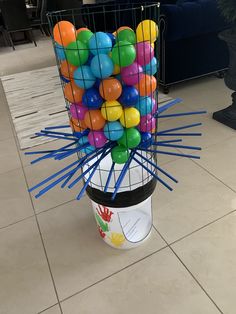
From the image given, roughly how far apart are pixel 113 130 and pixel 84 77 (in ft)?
0.60

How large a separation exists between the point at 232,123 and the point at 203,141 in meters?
0.28

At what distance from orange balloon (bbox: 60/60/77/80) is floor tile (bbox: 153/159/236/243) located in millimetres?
763

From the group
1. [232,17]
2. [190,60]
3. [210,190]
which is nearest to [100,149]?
[210,190]

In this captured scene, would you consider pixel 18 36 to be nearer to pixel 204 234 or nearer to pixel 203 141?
pixel 203 141

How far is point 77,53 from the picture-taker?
82 cm

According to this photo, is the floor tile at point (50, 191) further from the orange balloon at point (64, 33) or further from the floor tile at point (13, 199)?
the orange balloon at point (64, 33)

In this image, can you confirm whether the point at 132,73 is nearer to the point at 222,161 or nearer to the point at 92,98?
the point at 92,98

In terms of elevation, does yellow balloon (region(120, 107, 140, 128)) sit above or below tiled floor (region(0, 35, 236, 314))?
above

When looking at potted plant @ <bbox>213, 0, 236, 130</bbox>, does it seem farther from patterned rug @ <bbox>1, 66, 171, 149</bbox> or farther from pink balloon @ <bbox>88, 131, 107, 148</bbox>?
pink balloon @ <bbox>88, 131, 107, 148</bbox>

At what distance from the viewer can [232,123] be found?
1.91m

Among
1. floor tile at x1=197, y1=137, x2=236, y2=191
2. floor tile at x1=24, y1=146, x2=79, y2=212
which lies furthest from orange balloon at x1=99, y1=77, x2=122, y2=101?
floor tile at x1=197, y1=137, x2=236, y2=191

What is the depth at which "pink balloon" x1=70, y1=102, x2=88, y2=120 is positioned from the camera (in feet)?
3.01

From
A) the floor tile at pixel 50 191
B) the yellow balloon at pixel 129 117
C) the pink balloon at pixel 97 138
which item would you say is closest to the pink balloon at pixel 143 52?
the yellow balloon at pixel 129 117

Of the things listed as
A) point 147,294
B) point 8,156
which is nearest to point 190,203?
point 147,294
